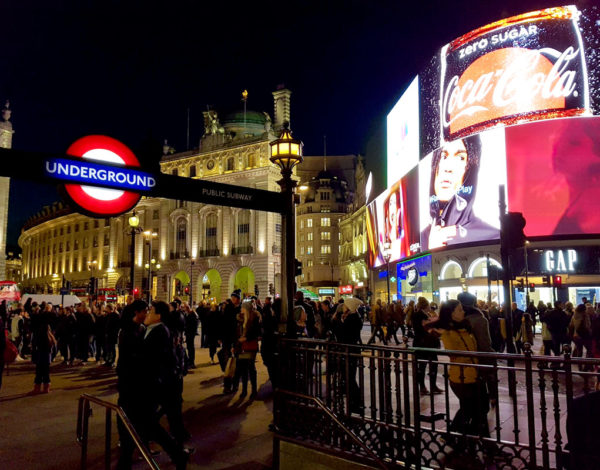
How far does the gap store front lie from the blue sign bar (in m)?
29.7

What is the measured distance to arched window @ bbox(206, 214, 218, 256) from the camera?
65.6m

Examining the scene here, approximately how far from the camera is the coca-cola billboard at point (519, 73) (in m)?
30.3

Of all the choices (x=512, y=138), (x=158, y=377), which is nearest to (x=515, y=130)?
(x=512, y=138)

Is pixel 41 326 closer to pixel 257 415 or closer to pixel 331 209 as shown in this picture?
pixel 257 415

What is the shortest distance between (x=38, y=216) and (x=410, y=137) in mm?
92883

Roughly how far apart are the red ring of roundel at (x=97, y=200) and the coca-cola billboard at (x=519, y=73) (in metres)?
31.4

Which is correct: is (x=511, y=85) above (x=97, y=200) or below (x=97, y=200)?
above

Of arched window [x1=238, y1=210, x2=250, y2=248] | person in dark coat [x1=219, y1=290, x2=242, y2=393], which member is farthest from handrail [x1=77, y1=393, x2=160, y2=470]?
arched window [x1=238, y1=210, x2=250, y2=248]

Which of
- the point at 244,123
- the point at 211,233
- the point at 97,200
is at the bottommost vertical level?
the point at 97,200

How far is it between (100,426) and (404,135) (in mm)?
37692

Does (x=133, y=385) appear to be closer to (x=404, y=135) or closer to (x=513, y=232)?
(x=513, y=232)

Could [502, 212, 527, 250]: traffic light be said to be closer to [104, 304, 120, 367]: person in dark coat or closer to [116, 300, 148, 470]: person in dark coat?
[116, 300, 148, 470]: person in dark coat

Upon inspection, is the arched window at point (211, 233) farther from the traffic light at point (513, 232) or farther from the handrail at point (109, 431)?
the handrail at point (109, 431)

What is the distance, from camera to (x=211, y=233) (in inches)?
2606
